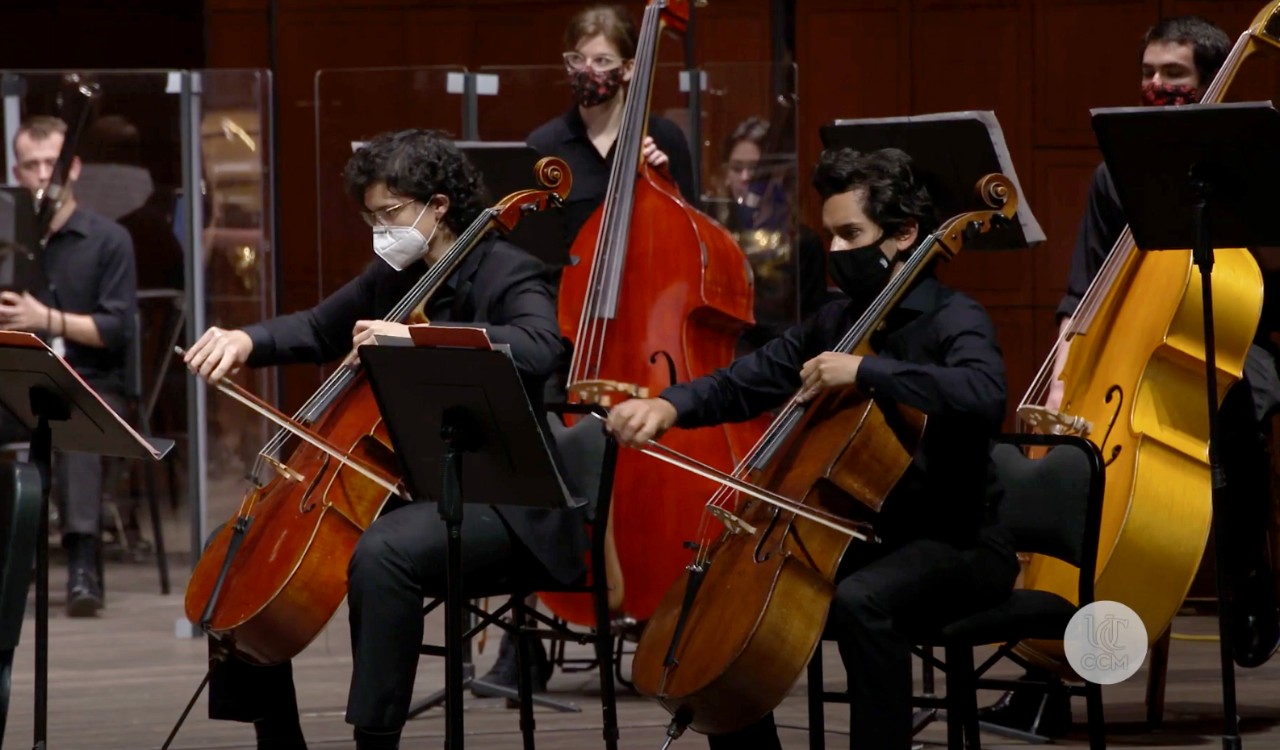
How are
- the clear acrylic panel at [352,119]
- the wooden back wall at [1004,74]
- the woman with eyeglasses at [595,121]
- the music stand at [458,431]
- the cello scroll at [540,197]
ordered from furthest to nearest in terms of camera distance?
the wooden back wall at [1004,74] → the clear acrylic panel at [352,119] → the woman with eyeglasses at [595,121] → the cello scroll at [540,197] → the music stand at [458,431]

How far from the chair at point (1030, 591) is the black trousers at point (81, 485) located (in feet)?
9.80

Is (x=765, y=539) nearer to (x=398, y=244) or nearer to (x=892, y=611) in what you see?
(x=892, y=611)

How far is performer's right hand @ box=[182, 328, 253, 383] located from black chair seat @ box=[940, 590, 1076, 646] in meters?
1.21

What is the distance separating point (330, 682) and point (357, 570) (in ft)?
4.68

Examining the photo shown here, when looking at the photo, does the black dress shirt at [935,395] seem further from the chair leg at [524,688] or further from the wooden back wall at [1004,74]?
the wooden back wall at [1004,74]

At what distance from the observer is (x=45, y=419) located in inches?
109

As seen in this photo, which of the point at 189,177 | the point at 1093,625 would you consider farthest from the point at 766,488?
the point at 189,177

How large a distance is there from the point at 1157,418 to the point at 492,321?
1.12 metres

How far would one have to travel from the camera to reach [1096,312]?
3.20 meters

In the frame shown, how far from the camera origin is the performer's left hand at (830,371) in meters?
2.58

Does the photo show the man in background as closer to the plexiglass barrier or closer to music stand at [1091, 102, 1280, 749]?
the plexiglass barrier

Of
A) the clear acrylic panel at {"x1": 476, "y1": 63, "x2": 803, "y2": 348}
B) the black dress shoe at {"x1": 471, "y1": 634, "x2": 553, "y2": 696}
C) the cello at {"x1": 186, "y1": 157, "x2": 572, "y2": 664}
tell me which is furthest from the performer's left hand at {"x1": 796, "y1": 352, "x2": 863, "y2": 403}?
the clear acrylic panel at {"x1": 476, "y1": 63, "x2": 803, "y2": 348}

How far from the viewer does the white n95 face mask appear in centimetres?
299

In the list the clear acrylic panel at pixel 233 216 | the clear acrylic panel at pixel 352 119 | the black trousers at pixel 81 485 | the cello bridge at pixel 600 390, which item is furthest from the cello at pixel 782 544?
the black trousers at pixel 81 485
